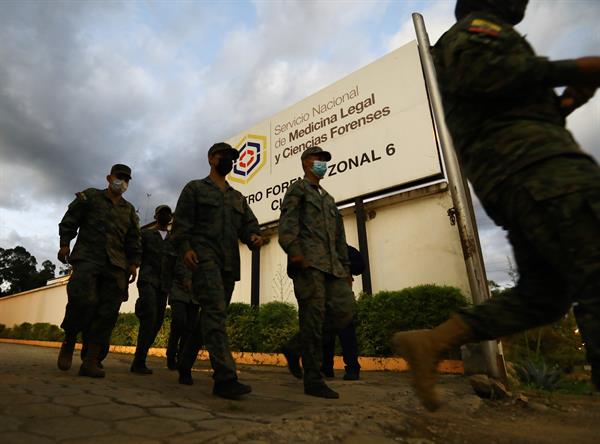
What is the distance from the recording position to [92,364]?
3.47 meters

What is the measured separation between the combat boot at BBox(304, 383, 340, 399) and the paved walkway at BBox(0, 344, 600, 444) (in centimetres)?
7

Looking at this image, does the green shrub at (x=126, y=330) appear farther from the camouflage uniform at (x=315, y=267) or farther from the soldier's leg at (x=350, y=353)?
the camouflage uniform at (x=315, y=267)

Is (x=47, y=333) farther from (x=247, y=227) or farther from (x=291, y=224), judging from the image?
(x=291, y=224)

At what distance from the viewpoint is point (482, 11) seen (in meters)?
1.64

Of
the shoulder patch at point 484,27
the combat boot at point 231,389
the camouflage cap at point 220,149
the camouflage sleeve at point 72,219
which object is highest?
the camouflage cap at point 220,149

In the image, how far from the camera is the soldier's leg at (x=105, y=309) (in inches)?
144

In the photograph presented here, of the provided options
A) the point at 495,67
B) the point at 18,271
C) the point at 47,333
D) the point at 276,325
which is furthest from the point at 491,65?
the point at 18,271

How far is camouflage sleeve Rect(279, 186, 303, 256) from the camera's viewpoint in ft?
10.0

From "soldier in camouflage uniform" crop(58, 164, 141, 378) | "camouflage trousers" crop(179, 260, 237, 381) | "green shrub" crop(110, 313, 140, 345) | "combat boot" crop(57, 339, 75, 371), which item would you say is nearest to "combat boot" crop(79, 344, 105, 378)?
"soldier in camouflage uniform" crop(58, 164, 141, 378)

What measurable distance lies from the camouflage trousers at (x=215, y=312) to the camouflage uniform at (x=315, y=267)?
551 mm

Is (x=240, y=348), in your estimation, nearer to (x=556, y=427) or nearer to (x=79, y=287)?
(x=79, y=287)

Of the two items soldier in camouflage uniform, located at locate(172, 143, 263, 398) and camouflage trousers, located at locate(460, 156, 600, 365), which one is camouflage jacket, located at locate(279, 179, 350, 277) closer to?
soldier in camouflage uniform, located at locate(172, 143, 263, 398)

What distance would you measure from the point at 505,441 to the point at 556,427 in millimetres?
668

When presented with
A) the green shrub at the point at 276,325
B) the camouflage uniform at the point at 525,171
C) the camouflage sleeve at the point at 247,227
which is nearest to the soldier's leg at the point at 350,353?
the camouflage sleeve at the point at 247,227
